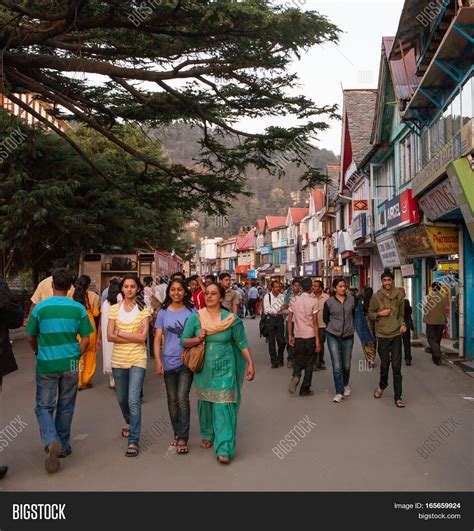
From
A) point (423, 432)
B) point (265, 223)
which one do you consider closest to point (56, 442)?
point (423, 432)

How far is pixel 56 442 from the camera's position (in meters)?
5.48

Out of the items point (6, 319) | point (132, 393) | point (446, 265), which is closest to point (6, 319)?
point (6, 319)

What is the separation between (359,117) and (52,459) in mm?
27641

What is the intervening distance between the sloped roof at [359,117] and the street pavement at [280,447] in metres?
19.7

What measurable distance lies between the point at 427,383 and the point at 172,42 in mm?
8975

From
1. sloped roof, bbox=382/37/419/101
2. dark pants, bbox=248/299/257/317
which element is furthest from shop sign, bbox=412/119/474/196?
dark pants, bbox=248/299/257/317

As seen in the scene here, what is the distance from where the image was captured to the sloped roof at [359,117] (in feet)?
93.4

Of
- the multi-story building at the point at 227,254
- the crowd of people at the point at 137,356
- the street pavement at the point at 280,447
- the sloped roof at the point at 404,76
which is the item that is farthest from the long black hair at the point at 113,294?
Result: the multi-story building at the point at 227,254

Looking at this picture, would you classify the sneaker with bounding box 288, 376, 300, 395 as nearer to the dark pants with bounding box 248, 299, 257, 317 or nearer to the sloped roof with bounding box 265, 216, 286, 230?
the dark pants with bounding box 248, 299, 257, 317

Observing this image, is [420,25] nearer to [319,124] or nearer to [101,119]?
[319,124]

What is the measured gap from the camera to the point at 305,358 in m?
9.35

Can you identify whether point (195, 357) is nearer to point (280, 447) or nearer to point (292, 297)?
point (280, 447)

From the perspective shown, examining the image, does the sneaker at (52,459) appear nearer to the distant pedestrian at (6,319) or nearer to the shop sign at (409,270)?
the distant pedestrian at (6,319)
